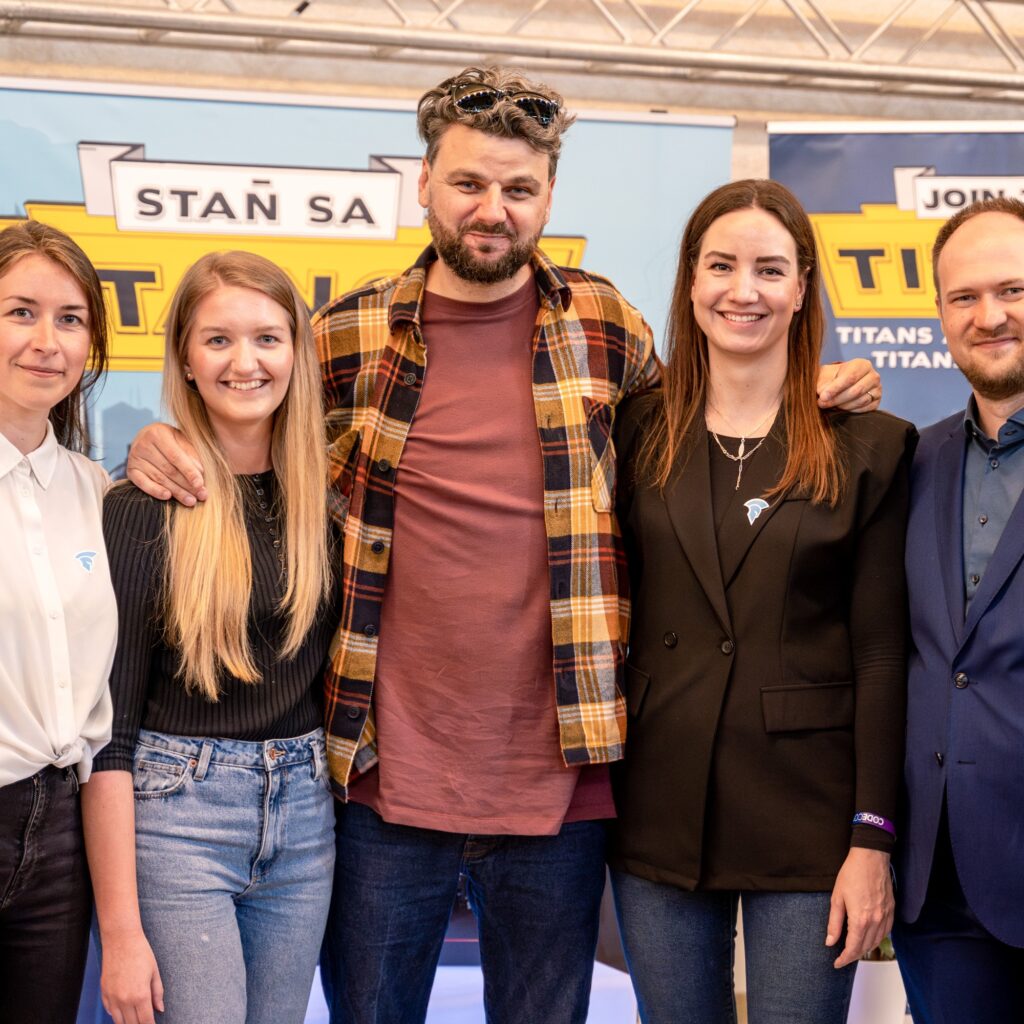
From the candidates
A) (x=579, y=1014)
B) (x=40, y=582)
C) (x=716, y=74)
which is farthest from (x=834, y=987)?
(x=716, y=74)

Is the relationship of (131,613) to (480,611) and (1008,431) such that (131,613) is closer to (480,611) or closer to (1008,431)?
(480,611)

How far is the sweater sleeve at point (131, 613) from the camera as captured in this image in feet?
6.40

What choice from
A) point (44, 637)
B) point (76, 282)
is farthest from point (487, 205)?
point (44, 637)

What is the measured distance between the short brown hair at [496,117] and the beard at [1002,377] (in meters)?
0.89

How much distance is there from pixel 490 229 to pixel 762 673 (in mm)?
954

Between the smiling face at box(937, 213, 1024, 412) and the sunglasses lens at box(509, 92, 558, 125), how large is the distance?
80 cm

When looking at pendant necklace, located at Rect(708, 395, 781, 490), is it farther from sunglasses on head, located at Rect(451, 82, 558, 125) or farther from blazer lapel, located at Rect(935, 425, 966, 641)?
sunglasses on head, located at Rect(451, 82, 558, 125)

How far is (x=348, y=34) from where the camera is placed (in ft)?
13.8

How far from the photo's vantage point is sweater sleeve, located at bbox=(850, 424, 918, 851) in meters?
2.04

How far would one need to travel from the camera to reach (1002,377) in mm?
2094

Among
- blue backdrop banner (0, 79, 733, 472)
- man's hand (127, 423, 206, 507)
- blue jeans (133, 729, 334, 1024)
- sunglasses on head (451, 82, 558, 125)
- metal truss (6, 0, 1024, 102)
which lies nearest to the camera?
blue jeans (133, 729, 334, 1024)

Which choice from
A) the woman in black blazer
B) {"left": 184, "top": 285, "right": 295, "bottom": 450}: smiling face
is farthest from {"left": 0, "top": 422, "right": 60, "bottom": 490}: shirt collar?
the woman in black blazer

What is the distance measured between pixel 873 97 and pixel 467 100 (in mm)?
3408

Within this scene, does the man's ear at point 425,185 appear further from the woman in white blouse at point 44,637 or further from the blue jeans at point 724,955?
the blue jeans at point 724,955
